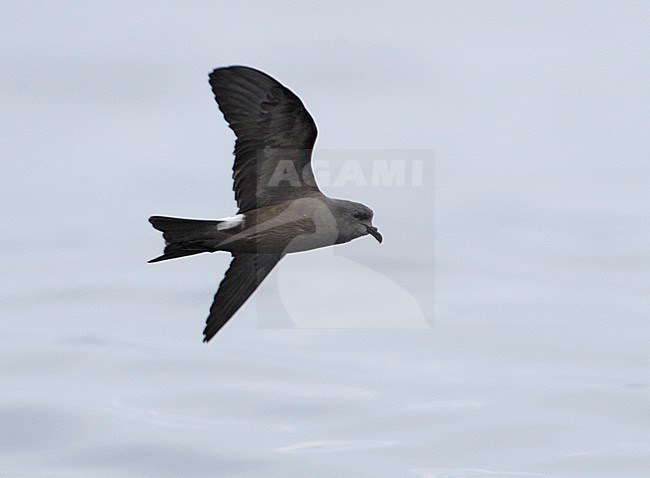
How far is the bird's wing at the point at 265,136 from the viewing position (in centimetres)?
1192

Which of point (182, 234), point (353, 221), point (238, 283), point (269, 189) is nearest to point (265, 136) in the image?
point (269, 189)

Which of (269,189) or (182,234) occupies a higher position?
(269,189)

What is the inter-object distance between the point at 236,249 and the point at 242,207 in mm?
511

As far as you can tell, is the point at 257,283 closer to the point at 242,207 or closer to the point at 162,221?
the point at 242,207

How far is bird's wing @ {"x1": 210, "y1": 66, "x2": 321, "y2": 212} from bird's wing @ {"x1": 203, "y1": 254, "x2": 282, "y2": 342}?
2.34 feet

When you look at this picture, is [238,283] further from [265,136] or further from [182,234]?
[265,136]

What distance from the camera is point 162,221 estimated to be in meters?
11.4

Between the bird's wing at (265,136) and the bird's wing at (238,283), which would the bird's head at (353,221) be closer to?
the bird's wing at (265,136)

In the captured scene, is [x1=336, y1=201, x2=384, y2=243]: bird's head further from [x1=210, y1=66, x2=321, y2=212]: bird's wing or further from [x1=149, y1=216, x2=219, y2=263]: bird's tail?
[x1=149, y1=216, x2=219, y2=263]: bird's tail

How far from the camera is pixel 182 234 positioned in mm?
11539

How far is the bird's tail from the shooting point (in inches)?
450

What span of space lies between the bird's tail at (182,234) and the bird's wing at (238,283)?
3.78 feet

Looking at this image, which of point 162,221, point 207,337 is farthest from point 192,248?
point 207,337

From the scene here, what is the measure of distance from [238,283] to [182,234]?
148 cm
